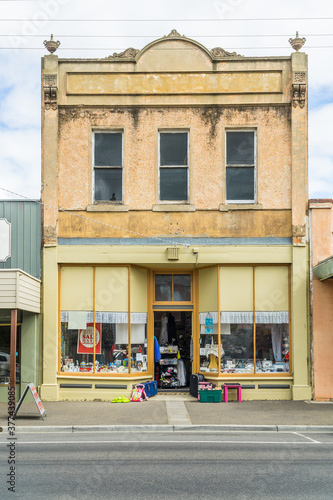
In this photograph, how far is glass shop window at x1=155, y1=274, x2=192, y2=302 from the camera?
725 inches

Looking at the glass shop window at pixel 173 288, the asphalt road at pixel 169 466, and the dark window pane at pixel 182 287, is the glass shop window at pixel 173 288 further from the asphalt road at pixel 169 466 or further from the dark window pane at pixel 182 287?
the asphalt road at pixel 169 466

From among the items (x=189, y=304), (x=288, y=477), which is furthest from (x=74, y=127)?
(x=288, y=477)

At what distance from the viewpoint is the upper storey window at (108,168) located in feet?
59.1

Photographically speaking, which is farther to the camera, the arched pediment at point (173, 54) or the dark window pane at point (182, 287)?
the dark window pane at point (182, 287)

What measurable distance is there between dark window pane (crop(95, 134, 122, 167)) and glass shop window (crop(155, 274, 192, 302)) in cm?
351

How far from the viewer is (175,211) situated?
17.8 metres

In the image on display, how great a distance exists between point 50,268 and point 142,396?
428 cm

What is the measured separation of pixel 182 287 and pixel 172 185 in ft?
9.69

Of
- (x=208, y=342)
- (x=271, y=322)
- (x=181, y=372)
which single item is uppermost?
(x=271, y=322)

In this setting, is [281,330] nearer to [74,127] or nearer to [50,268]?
[50,268]

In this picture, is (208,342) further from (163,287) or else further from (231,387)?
(163,287)

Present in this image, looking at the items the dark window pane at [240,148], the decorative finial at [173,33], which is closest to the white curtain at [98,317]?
the dark window pane at [240,148]

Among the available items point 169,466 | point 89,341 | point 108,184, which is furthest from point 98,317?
point 169,466

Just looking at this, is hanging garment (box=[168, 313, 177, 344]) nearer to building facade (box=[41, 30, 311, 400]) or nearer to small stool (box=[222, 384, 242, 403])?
building facade (box=[41, 30, 311, 400])
